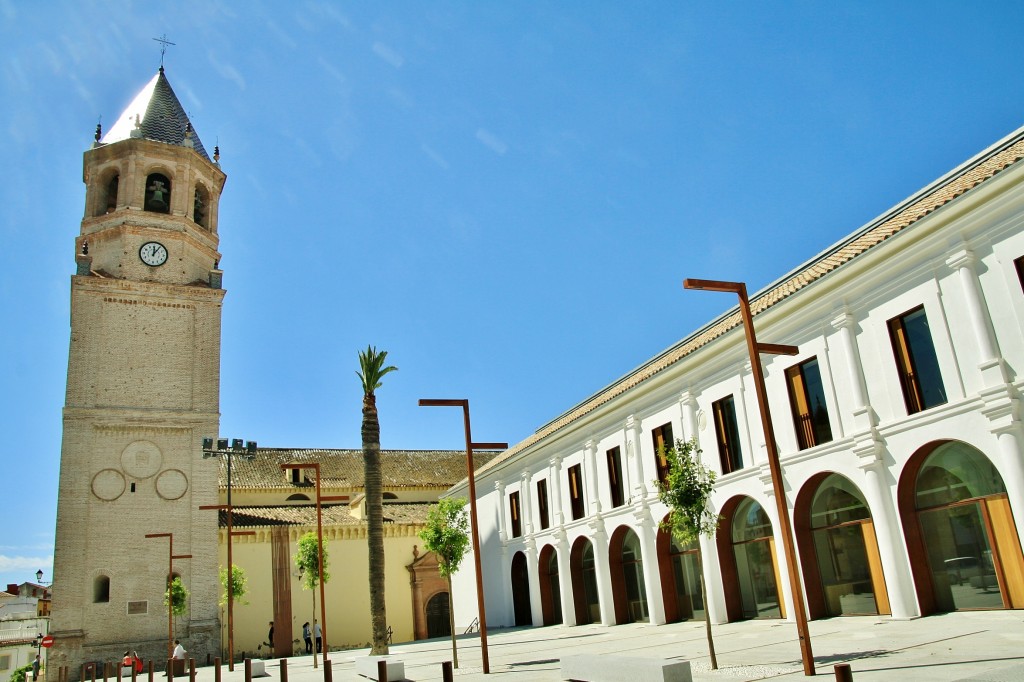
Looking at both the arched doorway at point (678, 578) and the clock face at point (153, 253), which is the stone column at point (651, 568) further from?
the clock face at point (153, 253)

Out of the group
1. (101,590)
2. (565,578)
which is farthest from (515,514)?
(101,590)

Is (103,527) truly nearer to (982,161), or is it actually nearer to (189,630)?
(189,630)

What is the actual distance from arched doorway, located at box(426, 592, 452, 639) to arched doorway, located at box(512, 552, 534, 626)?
25.1 ft

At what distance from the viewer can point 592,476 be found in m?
27.9

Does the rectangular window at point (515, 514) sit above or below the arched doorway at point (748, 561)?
above

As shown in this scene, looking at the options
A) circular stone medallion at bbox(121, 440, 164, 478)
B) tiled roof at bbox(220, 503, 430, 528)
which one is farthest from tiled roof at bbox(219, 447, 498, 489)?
circular stone medallion at bbox(121, 440, 164, 478)

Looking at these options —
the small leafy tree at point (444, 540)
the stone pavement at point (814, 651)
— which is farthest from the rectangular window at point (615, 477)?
the small leafy tree at point (444, 540)

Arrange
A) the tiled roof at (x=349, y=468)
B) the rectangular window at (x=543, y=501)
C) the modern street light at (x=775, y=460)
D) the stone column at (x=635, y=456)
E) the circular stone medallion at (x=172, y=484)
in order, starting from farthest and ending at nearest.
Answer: the tiled roof at (x=349, y=468) < the circular stone medallion at (x=172, y=484) < the rectangular window at (x=543, y=501) < the stone column at (x=635, y=456) < the modern street light at (x=775, y=460)

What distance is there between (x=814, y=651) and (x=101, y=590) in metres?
33.0

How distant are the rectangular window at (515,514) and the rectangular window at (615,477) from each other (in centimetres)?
868

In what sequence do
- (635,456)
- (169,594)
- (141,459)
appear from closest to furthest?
(635,456)
(169,594)
(141,459)

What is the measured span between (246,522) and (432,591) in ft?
34.2

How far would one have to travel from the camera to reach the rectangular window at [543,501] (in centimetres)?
3198

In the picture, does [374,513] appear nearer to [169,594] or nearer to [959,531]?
[169,594]
